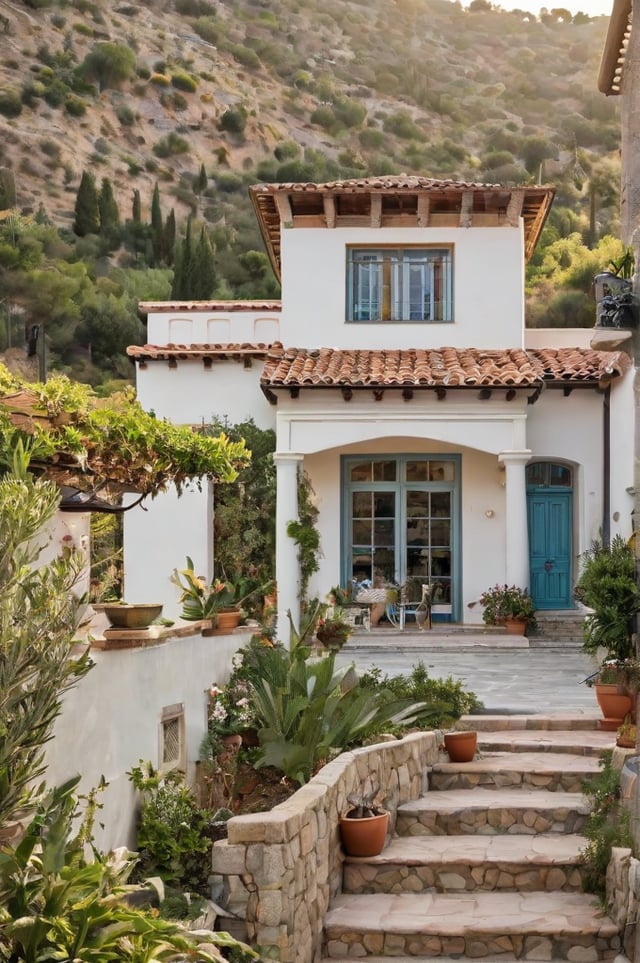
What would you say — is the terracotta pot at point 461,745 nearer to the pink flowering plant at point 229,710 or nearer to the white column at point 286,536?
the pink flowering plant at point 229,710

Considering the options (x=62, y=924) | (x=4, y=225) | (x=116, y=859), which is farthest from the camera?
(x=4, y=225)

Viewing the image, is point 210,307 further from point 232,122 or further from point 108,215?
point 232,122

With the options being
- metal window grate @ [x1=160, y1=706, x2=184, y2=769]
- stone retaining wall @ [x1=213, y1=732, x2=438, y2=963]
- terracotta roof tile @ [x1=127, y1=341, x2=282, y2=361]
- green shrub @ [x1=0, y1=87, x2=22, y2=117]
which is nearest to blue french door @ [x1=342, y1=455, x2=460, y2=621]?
terracotta roof tile @ [x1=127, y1=341, x2=282, y2=361]

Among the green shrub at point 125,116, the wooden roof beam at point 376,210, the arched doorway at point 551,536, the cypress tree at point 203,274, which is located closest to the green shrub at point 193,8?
the green shrub at point 125,116

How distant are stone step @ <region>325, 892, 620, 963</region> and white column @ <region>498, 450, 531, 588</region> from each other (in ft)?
30.7

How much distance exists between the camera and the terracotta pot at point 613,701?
37.2 ft

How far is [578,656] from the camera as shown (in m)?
16.4

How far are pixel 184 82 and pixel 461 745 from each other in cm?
6402

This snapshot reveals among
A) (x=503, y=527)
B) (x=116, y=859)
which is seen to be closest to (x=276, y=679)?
(x=116, y=859)

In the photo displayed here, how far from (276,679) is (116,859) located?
4.00 m

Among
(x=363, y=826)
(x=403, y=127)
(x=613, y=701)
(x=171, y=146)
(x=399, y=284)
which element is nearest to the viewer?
(x=363, y=826)

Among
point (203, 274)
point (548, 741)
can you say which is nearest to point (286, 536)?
point (548, 741)

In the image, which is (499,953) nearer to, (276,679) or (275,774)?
(275,774)

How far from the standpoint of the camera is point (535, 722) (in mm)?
11945
